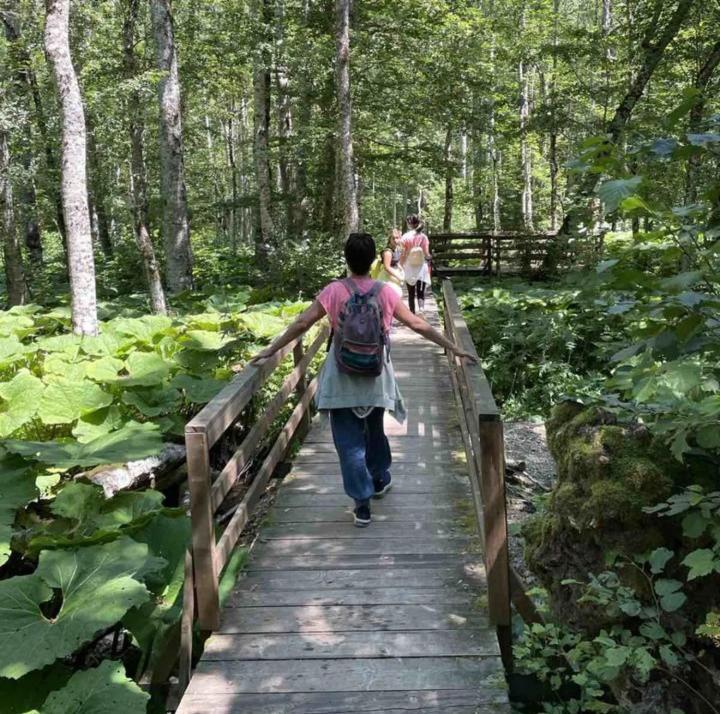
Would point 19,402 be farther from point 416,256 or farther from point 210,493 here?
point 416,256

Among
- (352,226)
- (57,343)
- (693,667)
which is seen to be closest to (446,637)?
(693,667)

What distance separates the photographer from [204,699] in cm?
312

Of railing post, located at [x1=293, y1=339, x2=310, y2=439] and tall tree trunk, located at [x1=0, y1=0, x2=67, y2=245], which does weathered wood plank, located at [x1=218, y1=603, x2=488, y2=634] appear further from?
tall tree trunk, located at [x1=0, y1=0, x2=67, y2=245]

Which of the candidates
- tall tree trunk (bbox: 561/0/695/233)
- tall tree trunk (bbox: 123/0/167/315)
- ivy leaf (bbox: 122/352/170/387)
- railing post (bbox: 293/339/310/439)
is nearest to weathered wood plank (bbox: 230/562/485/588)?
ivy leaf (bbox: 122/352/170/387)

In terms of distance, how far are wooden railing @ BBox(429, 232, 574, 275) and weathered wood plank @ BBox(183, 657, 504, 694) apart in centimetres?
1586

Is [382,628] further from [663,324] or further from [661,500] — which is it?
[663,324]

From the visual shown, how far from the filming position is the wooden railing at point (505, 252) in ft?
61.7

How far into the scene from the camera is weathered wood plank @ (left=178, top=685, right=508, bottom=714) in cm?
299

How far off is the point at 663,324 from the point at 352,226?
13.6m

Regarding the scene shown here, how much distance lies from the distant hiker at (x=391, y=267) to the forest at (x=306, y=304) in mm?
1454

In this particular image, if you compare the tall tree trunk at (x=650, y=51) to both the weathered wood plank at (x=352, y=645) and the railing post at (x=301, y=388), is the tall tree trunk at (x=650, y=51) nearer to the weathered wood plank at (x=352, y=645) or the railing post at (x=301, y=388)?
the railing post at (x=301, y=388)

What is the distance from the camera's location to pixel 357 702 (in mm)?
3033

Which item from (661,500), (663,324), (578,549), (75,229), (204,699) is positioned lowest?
(204,699)

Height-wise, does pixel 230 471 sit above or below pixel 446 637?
above
